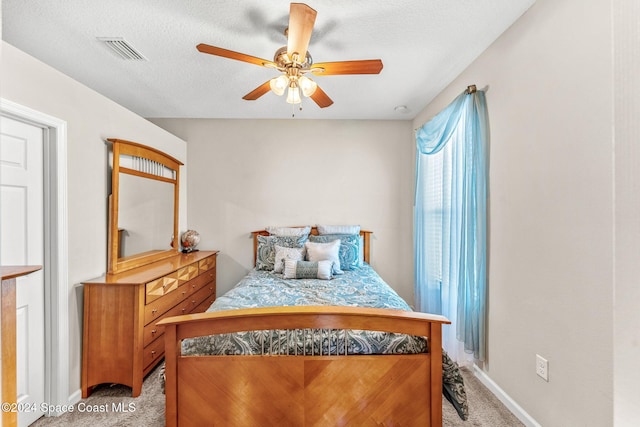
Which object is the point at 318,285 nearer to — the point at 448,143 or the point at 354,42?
the point at 448,143

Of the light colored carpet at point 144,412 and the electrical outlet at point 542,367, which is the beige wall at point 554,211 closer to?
the electrical outlet at point 542,367

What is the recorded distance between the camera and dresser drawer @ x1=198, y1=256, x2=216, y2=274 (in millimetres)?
3316

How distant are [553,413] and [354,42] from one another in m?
2.60

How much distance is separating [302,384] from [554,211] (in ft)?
5.46

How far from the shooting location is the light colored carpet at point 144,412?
1.87m

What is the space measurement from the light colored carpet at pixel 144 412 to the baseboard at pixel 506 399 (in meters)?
0.03

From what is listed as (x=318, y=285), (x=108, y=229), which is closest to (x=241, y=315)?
(x=318, y=285)

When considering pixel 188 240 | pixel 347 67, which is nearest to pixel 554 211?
pixel 347 67

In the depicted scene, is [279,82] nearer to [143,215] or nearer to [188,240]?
[143,215]

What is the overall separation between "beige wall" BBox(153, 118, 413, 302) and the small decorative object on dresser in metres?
0.18

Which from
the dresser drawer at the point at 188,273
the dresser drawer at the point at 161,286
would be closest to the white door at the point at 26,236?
the dresser drawer at the point at 161,286

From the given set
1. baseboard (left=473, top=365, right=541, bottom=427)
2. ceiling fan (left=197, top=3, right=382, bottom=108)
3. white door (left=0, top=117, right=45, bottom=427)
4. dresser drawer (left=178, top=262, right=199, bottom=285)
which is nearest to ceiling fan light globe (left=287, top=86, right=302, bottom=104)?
ceiling fan (left=197, top=3, right=382, bottom=108)

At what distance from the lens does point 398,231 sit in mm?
3828

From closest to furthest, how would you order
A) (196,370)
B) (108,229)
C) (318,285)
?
(196,370)
(108,229)
(318,285)
